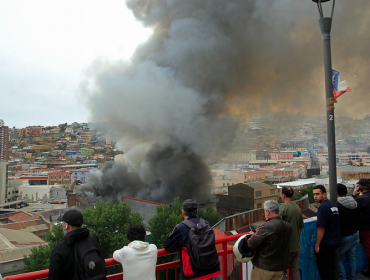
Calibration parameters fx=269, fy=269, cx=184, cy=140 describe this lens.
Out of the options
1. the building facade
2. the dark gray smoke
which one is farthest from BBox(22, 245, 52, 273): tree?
the building facade

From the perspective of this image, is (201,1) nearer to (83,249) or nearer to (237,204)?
(237,204)

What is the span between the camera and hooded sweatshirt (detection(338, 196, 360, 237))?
3574mm

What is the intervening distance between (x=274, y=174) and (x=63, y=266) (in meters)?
52.4

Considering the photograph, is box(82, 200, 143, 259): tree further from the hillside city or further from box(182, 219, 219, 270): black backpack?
box(182, 219, 219, 270): black backpack

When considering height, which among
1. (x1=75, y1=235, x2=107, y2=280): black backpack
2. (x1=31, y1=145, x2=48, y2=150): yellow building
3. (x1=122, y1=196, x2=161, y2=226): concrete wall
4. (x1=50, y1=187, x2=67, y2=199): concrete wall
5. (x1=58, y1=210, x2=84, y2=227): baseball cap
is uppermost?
(x1=31, y1=145, x2=48, y2=150): yellow building

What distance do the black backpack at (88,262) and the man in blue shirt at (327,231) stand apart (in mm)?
2614

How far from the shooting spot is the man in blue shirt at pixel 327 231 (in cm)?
329

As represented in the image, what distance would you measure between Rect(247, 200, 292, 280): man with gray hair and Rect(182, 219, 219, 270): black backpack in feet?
1.18

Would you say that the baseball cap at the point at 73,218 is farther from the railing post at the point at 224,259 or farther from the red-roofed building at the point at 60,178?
the red-roofed building at the point at 60,178

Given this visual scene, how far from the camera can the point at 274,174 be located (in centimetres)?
5094

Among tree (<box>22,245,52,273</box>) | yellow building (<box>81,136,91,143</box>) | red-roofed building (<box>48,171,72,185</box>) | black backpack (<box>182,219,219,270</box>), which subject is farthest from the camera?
yellow building (<box>81,136,91,143</box>)

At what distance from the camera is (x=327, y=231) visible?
130 inches

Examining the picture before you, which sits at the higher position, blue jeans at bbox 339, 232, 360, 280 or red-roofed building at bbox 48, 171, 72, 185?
blue jeans at bbox 339, 232, 360, 280

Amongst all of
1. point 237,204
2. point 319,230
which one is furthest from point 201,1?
point 319,230
